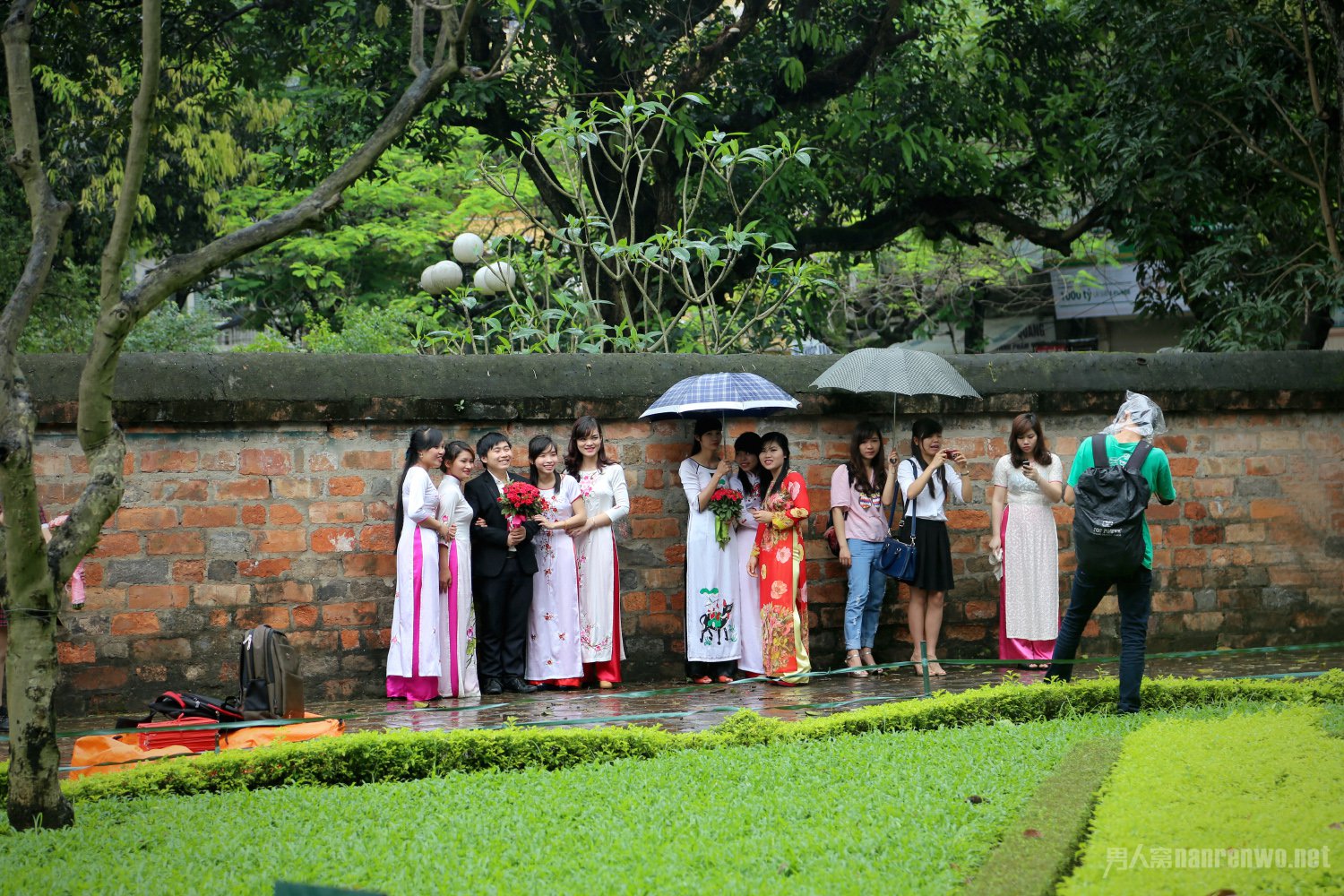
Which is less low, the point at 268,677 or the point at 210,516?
the point at 210,516

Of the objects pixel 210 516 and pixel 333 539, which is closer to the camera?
pixel 210 516

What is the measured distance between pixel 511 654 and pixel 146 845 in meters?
4.52

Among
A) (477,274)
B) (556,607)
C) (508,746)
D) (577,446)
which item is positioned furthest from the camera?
(477,274)

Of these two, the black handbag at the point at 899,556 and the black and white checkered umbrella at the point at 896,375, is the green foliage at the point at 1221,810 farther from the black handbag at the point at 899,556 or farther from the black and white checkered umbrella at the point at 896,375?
the black and white checkered umbrella at the point at 896,375

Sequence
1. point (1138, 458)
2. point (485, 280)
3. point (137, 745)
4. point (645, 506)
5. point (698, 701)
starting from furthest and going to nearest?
1. point (485, 280)
2. point (645, 506)
3. point (698, 701)
4. point (1138, 458)
5. point (137, 745)

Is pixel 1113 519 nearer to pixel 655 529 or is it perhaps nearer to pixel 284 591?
pixel 655 529

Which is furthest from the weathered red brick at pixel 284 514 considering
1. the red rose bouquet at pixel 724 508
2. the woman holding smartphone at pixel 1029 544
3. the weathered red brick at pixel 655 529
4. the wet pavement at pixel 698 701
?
the woman holding smartphone at pixel 1029 544

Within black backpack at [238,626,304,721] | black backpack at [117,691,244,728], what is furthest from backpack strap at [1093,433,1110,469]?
black backpack at [117,691,244,728]

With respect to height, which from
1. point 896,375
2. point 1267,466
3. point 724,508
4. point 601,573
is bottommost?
point 601,573

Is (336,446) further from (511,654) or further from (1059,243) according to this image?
(1059,243)

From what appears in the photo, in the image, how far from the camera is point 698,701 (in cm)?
907

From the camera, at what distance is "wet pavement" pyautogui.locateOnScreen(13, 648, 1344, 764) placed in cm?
816

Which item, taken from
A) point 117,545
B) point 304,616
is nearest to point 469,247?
point 304,616

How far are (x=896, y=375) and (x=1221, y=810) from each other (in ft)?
16.7
